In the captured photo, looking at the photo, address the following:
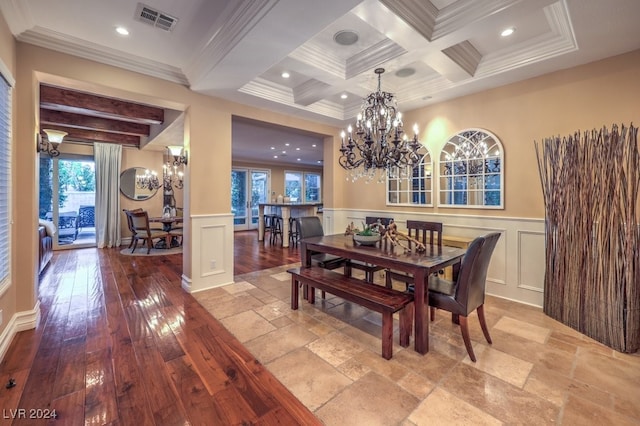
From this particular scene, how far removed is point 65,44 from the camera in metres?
2.71

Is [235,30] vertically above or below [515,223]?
above

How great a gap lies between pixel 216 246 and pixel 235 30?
8.81 feet

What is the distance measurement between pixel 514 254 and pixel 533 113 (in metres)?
1.73

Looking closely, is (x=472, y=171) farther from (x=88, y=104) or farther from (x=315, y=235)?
(x=88, y=104)

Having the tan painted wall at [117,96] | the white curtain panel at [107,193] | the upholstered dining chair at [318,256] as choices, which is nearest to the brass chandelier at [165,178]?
the white curtain panel at [107,193]

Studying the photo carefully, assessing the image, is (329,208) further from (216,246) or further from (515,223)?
(515,223)

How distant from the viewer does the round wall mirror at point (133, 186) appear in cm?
731

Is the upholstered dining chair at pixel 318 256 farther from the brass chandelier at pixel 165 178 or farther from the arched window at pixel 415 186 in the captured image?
the brass chandelier at pixel 165 178

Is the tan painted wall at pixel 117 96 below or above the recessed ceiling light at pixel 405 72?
below

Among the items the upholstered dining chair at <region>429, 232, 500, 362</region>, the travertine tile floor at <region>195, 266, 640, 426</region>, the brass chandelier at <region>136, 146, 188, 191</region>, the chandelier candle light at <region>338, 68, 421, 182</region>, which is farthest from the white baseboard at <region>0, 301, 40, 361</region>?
the brass chandelier at <region>136, 146, 188, 191</region>

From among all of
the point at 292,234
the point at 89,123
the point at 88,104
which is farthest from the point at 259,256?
the point at 89,123

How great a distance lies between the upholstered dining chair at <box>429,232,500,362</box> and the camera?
6.81 feet

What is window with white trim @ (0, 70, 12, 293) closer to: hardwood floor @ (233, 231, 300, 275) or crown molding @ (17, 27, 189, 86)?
crown molding @ (17, 27, 189, 86)

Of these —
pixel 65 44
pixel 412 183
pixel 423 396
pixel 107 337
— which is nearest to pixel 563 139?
pixel 412 183
